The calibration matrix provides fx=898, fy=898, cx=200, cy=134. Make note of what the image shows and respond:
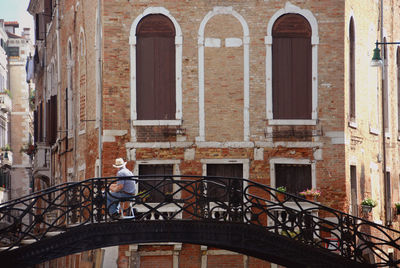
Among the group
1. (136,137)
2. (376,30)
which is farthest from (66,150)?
(376,30)

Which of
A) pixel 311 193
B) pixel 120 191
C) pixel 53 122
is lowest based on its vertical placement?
pixel 311 193

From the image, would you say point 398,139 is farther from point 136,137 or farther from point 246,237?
point 246,237

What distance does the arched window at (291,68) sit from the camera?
2194 cm

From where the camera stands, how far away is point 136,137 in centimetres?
2169

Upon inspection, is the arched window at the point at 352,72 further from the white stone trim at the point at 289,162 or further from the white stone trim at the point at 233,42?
the white stone trim at the point at 233,42

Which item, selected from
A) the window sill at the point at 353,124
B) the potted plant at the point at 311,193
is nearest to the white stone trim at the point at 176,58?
the potted plant at the point at 311,193

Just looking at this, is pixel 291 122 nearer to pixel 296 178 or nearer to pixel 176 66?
pixel 296 178

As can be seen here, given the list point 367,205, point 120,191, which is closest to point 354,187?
point 367,205

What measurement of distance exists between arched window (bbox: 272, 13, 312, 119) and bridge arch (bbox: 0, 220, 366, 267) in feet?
19.1

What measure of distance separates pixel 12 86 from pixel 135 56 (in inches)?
1520

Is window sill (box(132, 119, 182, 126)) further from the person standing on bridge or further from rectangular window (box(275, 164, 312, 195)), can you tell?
the person standing on bridge

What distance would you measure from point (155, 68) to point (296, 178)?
435 centimetres

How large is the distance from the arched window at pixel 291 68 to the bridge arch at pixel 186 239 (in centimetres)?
583

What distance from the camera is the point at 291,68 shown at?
2202cm
